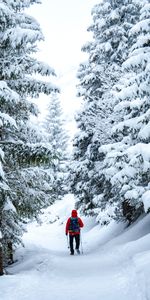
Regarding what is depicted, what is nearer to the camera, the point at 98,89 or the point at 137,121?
the point at 137,121

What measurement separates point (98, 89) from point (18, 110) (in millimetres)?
9324

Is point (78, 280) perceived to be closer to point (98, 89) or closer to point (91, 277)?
point (91, 277)

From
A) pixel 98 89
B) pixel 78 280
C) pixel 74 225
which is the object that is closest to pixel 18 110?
pixel 78 280

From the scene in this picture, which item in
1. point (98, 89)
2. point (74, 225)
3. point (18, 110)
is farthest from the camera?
point (98, 89)

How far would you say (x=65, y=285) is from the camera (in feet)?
31.3

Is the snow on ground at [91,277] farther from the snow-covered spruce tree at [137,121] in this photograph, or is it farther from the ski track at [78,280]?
the snow-covered spruce tree at [137,121]

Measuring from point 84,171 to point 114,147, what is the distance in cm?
665

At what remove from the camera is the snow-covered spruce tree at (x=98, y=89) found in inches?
787

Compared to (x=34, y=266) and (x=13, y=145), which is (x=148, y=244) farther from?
(x=13, y=145)

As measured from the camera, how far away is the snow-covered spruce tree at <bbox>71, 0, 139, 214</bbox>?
1998 centimetres

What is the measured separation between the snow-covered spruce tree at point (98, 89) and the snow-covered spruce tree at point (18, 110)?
7.38 meters

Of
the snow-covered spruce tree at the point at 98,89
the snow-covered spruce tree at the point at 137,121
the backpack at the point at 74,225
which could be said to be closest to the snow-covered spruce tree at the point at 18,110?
the snow-covered spruce tree at the point at 137,121

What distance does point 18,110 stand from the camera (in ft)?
42.4

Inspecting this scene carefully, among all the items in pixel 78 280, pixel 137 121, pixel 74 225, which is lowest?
pixel 78 280
